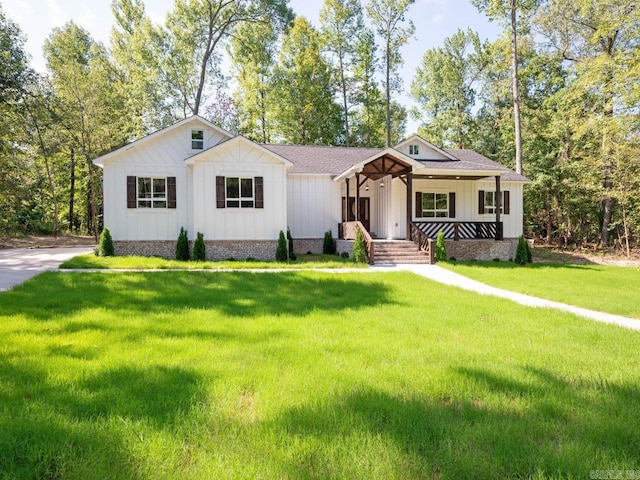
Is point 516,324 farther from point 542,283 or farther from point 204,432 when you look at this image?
point 542,283

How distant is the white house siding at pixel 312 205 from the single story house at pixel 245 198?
1.8 inches

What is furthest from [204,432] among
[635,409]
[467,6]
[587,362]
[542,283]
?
[467,6]

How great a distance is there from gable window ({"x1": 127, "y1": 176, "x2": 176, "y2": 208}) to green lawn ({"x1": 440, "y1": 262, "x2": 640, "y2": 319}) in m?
11.1

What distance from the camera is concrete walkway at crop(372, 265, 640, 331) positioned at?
6.30 m

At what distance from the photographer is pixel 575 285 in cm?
1017

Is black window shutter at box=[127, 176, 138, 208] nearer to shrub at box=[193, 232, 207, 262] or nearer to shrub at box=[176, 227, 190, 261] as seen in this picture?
shrub at box=[176, 227, 190, 261]

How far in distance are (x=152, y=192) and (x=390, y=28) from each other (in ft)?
73.1

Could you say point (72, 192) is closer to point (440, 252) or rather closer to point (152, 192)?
point (152, 192)

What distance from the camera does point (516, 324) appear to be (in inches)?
225

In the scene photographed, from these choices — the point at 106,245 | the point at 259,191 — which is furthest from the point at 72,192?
the point at 259,191

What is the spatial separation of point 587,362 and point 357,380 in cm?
263

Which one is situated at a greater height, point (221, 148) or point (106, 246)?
point (221, 148)

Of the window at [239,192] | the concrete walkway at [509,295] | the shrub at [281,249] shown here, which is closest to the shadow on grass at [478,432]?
the concrete walkway at [509,295]

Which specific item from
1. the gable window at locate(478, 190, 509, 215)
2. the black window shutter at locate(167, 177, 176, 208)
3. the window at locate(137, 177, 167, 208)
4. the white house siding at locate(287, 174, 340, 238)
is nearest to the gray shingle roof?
the white house siding at locate(287, 174, 340, 238)
